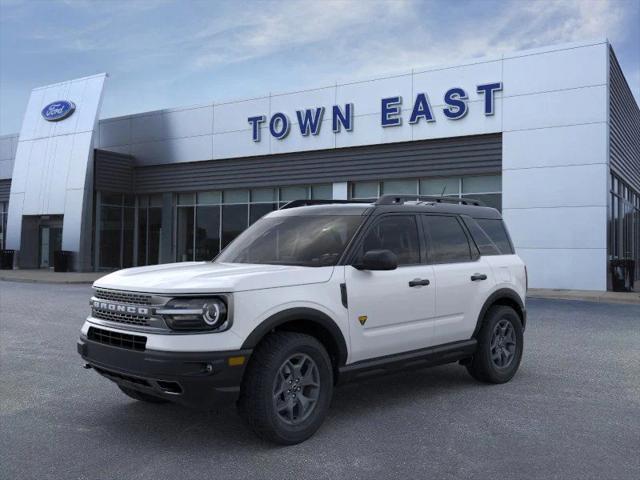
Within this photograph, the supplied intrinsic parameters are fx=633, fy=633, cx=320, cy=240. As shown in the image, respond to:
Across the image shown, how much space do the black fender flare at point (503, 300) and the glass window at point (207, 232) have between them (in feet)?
69.3

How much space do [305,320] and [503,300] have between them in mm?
2927

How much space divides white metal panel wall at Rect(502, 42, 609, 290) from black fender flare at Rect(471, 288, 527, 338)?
41.7ft

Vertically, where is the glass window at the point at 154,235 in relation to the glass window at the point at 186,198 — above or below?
below

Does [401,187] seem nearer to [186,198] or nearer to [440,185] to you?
[440,185]

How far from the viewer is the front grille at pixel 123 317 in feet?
15.0

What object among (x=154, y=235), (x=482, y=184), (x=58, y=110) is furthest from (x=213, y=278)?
(x=58, y=110)

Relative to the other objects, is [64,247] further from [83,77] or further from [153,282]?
[153,282]

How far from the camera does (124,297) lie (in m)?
4.79

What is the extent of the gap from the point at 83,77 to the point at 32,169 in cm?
498

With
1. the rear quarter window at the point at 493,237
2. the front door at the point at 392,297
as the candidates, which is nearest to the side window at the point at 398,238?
the front door at the point at 392,297

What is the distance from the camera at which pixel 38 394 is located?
20.2ft

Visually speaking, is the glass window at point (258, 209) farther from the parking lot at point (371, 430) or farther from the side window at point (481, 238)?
the side window at point (481, 238)

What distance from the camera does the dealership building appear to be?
1873 centimetres

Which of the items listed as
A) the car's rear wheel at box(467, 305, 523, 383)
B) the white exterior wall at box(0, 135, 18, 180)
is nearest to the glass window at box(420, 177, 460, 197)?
the car's rear wheel at box(467, 305, 523, 383)
